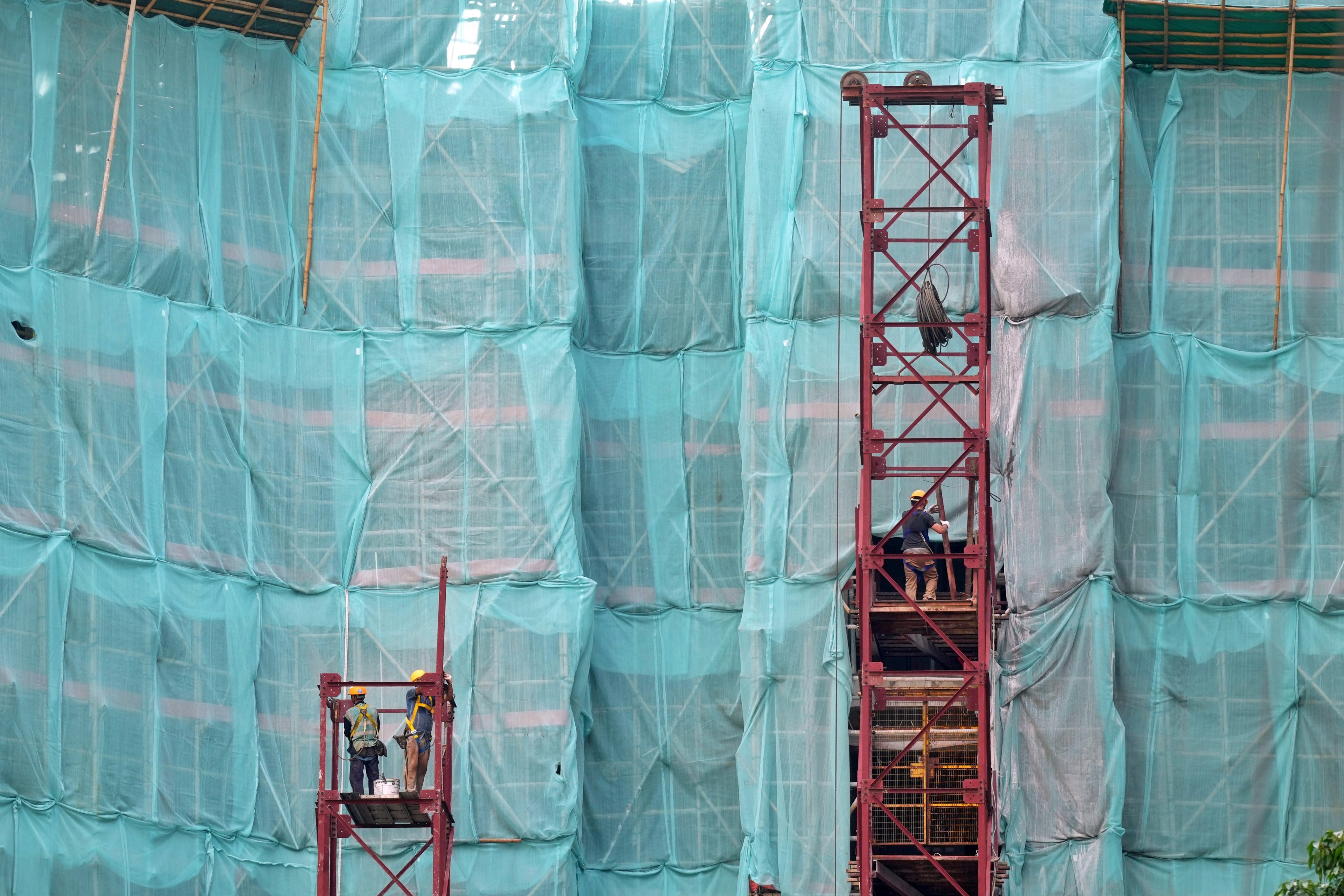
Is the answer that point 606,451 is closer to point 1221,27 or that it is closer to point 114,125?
point 114,125

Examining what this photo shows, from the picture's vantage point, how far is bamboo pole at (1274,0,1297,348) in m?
34.6

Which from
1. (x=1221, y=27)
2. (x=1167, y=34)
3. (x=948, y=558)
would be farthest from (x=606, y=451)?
(x=1221, y=27)

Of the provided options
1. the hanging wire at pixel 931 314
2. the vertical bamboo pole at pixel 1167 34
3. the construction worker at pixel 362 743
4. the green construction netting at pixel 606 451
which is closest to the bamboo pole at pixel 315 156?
the green construction netting at pixel 606 451

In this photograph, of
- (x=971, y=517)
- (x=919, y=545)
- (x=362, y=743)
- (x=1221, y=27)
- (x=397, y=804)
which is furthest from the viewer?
(x=1221, y=27)

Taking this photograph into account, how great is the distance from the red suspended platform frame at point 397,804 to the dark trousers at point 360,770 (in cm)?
22

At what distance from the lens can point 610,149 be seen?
122 feet

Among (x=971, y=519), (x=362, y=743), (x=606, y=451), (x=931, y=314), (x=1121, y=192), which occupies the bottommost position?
(x=362, y=743)

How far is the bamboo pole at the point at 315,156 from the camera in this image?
117 feet

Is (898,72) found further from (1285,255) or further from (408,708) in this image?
(408,708)

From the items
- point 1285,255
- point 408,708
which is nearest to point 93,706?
point 408,708

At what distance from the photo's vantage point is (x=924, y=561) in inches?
1220

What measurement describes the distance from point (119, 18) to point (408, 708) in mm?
11105

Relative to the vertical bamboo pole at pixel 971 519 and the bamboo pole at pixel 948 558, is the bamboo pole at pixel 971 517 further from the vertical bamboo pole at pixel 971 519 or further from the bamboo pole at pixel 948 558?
the bamboo pole at pixel 948 558

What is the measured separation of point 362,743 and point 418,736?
27.3 inches
